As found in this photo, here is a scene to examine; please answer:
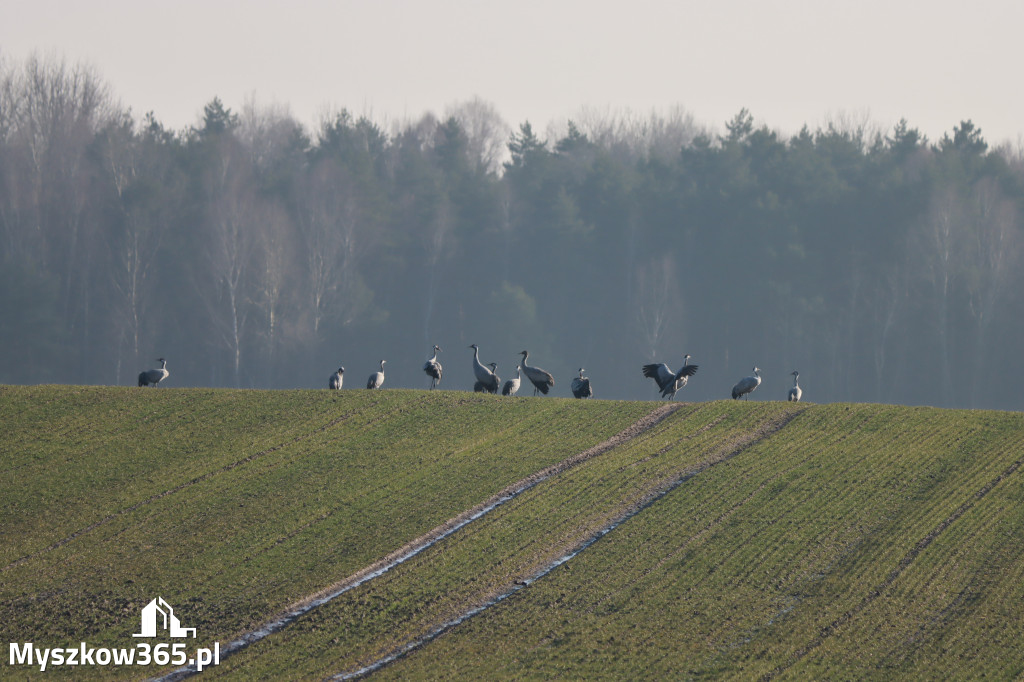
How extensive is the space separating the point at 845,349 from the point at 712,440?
60.7 metres

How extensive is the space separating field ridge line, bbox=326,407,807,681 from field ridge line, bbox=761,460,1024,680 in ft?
20.0

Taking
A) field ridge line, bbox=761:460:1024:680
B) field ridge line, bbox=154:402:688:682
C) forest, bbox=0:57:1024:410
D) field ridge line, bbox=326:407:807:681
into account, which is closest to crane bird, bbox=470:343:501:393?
field ridge line, bbox=154:402:688:682

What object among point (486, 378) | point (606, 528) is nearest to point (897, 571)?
point (606, 528)

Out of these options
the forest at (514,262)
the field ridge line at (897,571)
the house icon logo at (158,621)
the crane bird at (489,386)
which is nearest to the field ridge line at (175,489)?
the house icon logo at (158,621)

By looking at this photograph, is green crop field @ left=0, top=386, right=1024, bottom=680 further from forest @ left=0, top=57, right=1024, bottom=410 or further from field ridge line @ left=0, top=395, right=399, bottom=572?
forest @ left=0, top=57, right=1024, bottom=410

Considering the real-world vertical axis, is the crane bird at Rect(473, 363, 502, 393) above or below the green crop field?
above

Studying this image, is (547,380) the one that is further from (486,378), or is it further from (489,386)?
(486,378)

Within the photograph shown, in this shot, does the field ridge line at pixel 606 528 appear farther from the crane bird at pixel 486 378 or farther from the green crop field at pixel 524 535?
the crane bird at pixel 486 378

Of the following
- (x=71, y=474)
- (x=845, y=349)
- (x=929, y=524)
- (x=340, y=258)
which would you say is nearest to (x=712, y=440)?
(x=929, y=524)

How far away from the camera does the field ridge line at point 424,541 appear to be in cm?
2462

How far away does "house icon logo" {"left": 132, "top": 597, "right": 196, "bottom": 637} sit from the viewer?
25.1 meters

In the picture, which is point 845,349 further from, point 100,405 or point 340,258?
point 100,405

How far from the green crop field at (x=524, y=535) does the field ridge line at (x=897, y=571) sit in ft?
0.26

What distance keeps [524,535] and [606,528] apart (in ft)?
6.30
